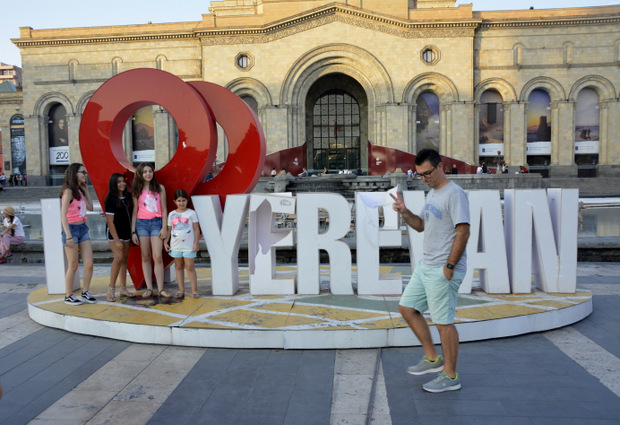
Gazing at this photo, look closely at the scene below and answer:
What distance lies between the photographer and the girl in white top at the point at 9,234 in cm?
1068

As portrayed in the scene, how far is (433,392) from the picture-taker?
3828 millimetres

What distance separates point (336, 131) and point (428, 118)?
738cm

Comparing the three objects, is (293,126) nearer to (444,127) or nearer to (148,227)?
(444,127)

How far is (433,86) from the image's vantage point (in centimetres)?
3309

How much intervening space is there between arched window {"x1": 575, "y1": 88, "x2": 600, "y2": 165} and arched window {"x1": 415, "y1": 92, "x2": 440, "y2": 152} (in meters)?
9.70

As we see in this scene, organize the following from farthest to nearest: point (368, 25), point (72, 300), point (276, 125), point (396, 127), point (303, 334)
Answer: point (276, 125) → point (396, 127) → point (368, 25) → point (72, 300) → point (303, 334)

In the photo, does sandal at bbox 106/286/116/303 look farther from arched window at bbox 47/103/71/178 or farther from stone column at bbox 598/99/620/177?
stone column at bbox 598/99/620/177

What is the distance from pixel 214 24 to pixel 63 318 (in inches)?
1218

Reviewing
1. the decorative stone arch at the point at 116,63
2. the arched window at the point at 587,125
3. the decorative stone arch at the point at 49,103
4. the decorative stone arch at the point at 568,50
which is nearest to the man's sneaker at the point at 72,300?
the decorative stone arch at the point at 116,63

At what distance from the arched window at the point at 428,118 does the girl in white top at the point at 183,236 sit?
1141 inches

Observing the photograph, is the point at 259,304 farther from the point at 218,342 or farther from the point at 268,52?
the point at 268,52

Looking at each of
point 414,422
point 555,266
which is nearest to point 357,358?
point 414,422

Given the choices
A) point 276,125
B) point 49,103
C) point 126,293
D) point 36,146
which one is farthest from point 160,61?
point 126,293

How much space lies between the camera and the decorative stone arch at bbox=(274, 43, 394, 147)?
32688 millimetres
